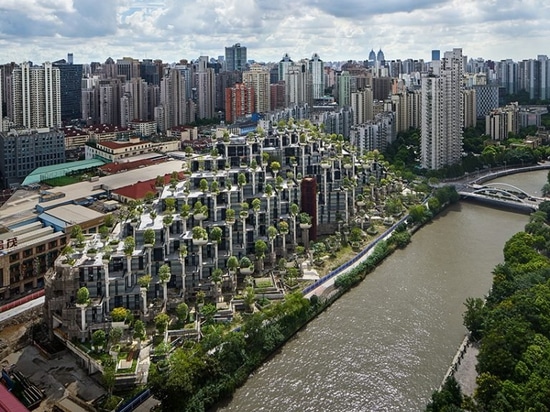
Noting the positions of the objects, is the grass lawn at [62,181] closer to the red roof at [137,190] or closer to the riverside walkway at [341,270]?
the red roof at [137,190]

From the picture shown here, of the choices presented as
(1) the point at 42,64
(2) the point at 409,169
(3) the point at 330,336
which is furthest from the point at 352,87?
(3) the point at 330,336

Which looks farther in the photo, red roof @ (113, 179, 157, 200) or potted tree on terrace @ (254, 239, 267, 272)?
red roof @ (113, 179, 157, 200)

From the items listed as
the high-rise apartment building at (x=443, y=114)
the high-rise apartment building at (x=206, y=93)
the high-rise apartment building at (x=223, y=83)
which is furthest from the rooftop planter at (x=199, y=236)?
the high-rise apartment building at (x=223, y=83)

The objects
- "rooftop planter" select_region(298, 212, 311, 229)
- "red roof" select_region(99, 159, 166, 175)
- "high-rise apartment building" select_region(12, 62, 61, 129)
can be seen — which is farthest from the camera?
"high-rise apartment building" select_region(12, 62, 61, 129)

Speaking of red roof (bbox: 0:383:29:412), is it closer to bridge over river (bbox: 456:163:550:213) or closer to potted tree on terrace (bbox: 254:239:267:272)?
potted tree on terrace (bbox: 254:239:267:272)

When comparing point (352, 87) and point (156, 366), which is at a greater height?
point (352, 87)

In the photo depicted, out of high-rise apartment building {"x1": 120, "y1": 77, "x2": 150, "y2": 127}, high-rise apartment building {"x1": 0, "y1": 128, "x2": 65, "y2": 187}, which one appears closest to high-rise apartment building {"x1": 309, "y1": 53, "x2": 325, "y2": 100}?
→ high-rise apartment building {"x1": 120, "y1": 77, "x2": 150, "y2": 127}

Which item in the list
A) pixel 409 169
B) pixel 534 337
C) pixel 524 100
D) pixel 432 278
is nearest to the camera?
pixel 534 337

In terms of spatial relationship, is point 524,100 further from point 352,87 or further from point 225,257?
point 225,257
